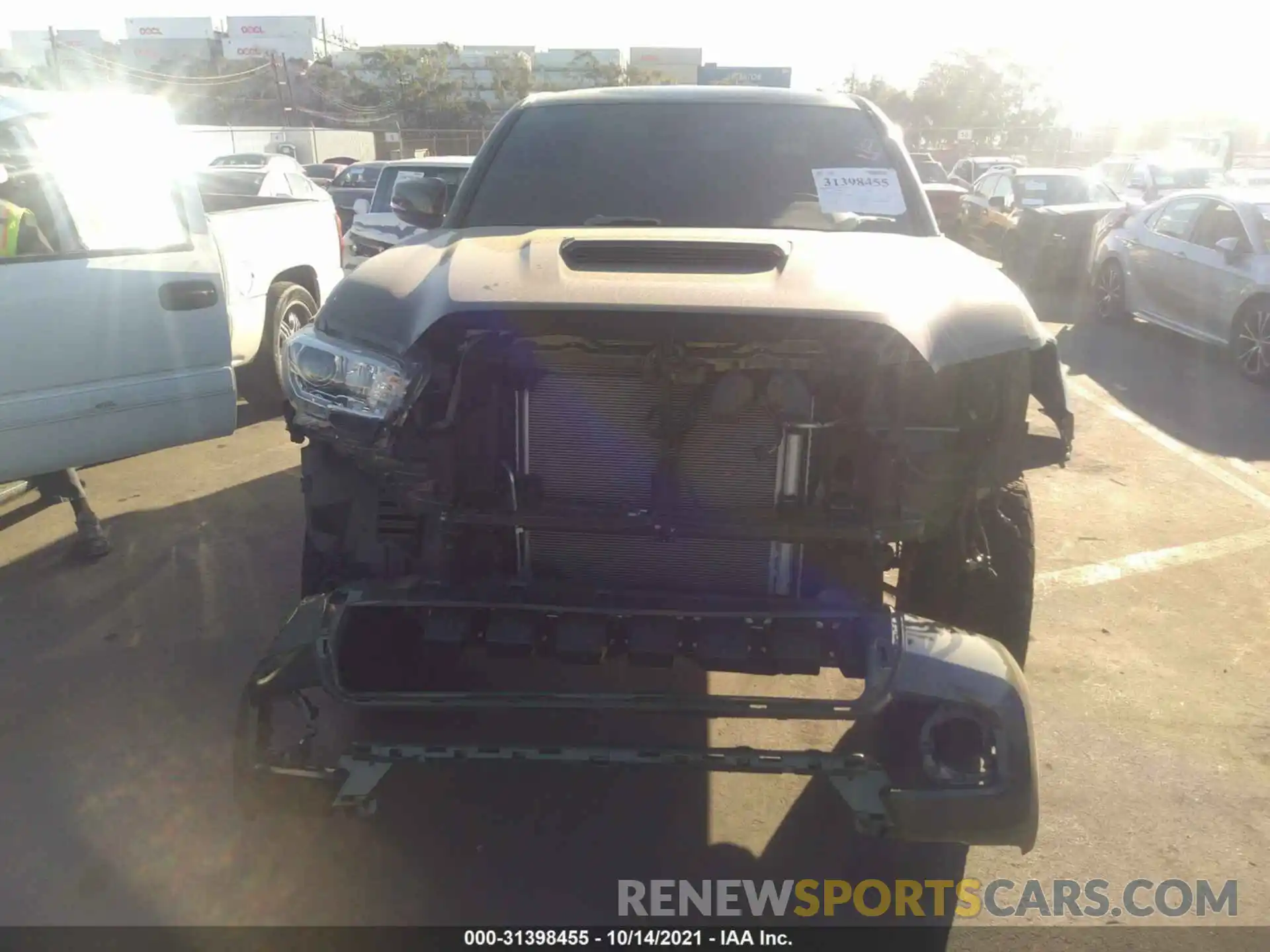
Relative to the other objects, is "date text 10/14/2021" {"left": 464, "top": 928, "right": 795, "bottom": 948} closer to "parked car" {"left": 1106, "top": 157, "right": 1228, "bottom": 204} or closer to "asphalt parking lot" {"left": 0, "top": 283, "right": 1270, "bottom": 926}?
"asphalt parking lot" {"left": 0, "top": 283, "right": 1270, "bottom": 926}

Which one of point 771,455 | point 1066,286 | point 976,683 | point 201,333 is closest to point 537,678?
point 771,455

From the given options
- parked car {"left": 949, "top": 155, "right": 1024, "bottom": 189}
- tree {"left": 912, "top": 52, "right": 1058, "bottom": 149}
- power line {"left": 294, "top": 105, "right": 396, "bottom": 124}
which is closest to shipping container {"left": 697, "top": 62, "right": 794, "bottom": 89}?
tree {"left": 912, "top": 52, "right": 1058, "bottom": 149}

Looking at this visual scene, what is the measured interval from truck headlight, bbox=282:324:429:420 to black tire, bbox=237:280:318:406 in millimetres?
4138

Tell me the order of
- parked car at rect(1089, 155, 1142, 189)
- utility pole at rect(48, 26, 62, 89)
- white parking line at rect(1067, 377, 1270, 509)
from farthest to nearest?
utility pole at rect(48, 26, 62, 89) < parked car at rect(1089, 155, 1142, 189) < white parking line at rect(1067, 377, 1270, 509)

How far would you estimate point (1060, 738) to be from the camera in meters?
3.32

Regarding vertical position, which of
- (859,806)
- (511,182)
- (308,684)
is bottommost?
(859,806)

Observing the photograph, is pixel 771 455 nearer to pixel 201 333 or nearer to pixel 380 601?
pixel 380 601

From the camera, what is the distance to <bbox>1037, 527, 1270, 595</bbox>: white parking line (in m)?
4.51

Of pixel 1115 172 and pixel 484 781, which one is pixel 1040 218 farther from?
pixel 484 781

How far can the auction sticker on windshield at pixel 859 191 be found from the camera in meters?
3.53

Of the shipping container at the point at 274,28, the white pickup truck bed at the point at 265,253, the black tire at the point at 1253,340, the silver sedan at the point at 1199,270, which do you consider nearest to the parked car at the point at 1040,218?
the silver sedan at the point at 1199,270

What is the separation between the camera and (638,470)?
8.22ft

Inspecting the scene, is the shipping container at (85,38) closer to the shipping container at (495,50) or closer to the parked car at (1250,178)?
the shipping container at (495,50)

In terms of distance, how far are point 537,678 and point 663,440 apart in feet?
4.57
